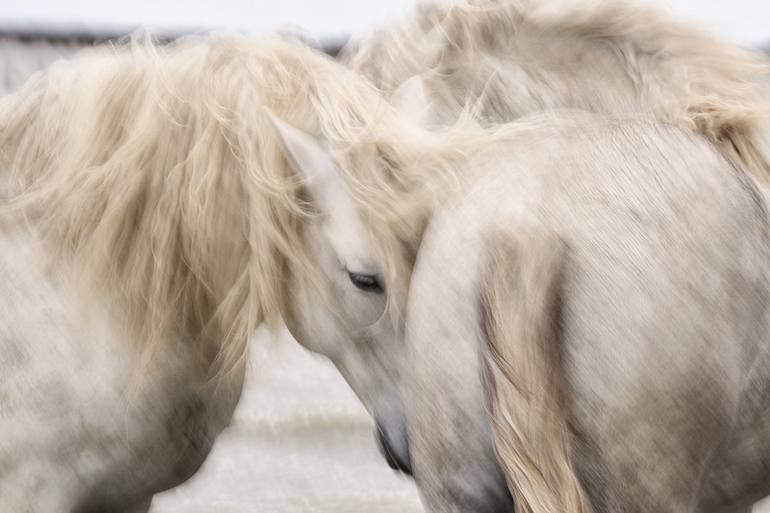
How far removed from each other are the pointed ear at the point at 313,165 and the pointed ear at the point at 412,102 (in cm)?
17

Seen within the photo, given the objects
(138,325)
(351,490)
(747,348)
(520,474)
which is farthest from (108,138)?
(351,490)

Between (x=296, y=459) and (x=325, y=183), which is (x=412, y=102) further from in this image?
(x=296, y=459)

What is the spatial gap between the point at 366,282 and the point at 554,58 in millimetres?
638

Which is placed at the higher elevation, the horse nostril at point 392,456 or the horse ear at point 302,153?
the horse ear at point 302,153

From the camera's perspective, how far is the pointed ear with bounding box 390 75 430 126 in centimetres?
134

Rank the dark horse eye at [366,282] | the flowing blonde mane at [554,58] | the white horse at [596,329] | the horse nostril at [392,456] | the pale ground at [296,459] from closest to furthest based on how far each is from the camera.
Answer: the white horse at [596,329]
the dark horse eye at [366,282]
the horse nostril at [392,456]
the flowing blonde mane at [554,58]
the pale ground at [296,459]

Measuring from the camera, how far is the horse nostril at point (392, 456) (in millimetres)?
1277

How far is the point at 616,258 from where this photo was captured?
0.85 m

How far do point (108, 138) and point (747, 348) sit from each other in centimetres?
89

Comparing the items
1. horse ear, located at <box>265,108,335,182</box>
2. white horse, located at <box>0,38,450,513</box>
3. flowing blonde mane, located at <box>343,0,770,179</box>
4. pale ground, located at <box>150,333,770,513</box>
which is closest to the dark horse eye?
white horse, located at <box>0,38,450,513</box>

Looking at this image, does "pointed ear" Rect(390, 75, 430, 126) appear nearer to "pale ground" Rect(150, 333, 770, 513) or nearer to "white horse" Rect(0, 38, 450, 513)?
"white horse" Rect(0, 38, 450, 513)

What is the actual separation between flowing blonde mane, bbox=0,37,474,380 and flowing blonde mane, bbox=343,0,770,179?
0.27 meters

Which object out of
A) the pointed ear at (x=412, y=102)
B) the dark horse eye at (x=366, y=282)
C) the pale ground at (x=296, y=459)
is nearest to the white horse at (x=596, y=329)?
the dark horse eye at (x=366, y=282)

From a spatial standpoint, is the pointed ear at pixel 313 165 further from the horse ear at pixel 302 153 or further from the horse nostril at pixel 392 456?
the horse nostril at pixel 392 456
